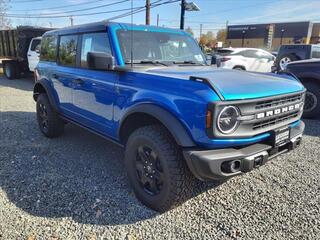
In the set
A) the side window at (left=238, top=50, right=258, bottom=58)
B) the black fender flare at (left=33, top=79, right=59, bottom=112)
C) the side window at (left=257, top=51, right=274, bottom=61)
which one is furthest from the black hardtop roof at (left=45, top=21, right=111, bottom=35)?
the side window at (left=257, top=51, right=274, bottom=61)

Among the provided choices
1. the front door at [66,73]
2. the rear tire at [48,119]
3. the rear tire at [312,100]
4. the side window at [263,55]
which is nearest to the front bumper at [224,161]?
the front door at [66,73]

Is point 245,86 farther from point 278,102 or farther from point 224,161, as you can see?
point 224,161

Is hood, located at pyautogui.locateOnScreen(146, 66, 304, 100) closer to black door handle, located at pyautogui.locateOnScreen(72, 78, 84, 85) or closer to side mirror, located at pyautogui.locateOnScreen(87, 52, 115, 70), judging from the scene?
side mirror, located at pyautogui.locateOnScreen(87, 52, 115, 70)

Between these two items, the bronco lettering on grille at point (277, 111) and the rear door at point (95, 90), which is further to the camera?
the rear door at point (95, 90)

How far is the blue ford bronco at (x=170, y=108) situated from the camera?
228 cm

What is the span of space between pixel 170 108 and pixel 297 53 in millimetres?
11744

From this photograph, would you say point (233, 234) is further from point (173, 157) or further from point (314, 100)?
point (314, 100)

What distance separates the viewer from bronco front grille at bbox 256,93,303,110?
246 cm

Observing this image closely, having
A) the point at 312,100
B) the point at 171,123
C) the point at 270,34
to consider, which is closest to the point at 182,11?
the point at 312,100

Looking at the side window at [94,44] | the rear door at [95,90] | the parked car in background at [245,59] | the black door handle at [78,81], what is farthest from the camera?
the parked car in background at [245,59]

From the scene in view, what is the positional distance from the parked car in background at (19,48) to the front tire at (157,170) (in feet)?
34.2

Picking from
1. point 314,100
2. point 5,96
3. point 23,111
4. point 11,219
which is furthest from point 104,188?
point 5,96

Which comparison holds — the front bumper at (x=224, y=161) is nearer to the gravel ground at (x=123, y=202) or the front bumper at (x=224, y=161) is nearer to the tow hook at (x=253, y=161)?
the tow hook at (x=253, y=161)

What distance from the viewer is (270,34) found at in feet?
172
